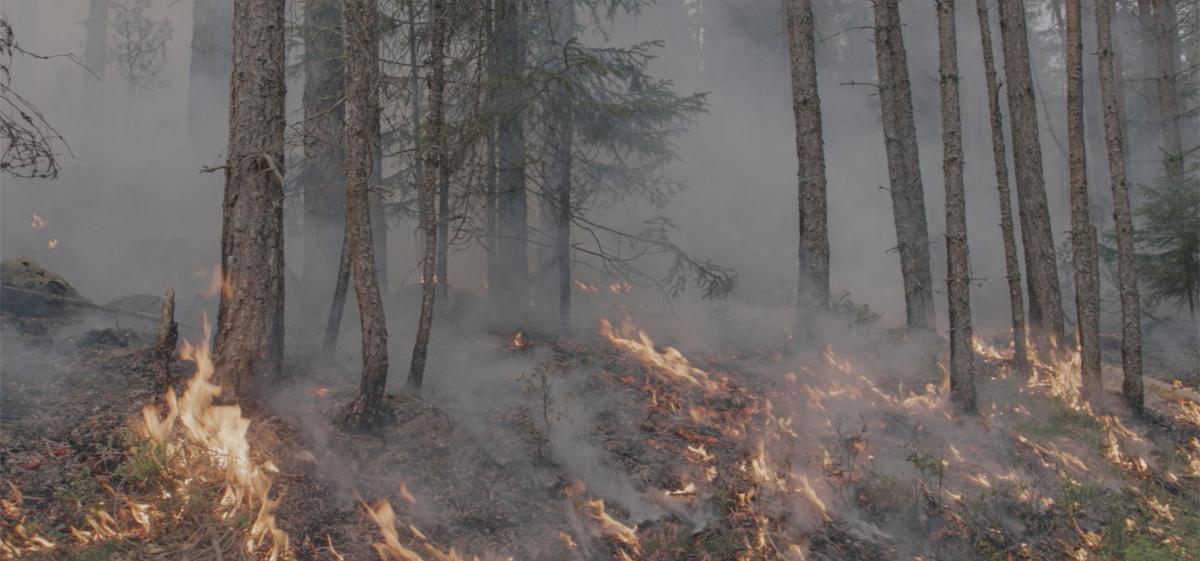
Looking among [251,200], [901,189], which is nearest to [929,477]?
[901,189]

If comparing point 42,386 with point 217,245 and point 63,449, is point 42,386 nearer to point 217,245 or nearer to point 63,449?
point 63,449

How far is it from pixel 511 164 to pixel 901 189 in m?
6.25

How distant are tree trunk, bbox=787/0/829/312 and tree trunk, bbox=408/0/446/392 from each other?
5.04m

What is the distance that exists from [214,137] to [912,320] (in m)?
17.0

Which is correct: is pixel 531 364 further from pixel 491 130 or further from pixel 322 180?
pixel 322 180

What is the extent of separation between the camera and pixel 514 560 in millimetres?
5988

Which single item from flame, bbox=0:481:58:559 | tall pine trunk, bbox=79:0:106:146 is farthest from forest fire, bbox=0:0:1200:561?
tall pine trunk, bbox=79:0:106:146

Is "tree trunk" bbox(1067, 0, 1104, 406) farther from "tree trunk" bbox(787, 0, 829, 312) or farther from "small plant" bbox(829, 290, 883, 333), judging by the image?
"tree trunk" bbox(787, 0, 829, 312)

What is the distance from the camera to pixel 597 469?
23.8 feet

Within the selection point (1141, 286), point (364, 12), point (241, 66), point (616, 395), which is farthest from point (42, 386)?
point (1141, 286)

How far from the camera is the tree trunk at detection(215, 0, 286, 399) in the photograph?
694cm

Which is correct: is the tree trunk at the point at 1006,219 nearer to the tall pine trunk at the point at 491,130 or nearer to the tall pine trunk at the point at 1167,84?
the tall pine trunk at the point at 491,130

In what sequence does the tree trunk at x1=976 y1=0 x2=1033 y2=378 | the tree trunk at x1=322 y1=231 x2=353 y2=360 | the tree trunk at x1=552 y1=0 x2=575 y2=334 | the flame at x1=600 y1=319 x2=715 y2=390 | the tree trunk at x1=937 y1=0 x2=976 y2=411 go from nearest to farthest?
1. the tree trunk at x1=322 y1=231 x2=353 y2=360
2. the tree trunk at x1=937 y1=0 x2=976 y2=411
3. the flame at x1=600 y1=319 x2=715 y2=390
4. the tree trunk at x1=976 y1=0 x2=1033 y2=378
5. the tree trunk at x1=552 y1=0 x2=575 y2=334

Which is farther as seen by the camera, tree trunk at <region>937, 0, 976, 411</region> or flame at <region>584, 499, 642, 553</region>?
tree trunk at <region>937, 0, 976, 411</region>
